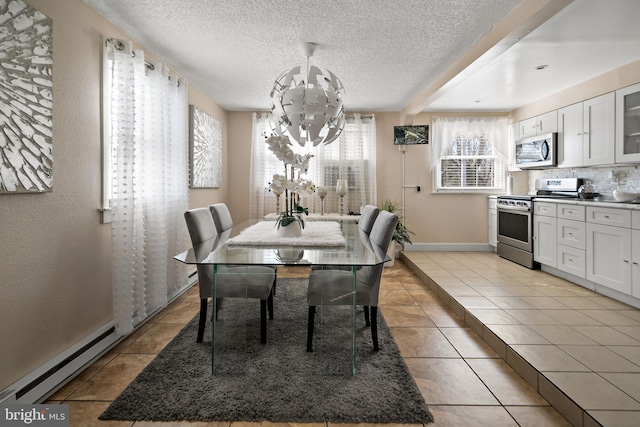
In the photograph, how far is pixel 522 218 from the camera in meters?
4.50

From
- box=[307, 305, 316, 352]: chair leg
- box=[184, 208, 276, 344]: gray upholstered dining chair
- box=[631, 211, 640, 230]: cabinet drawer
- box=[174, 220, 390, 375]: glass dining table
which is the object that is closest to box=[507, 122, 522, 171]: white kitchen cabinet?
box=[631, 211, 640, 230]: cabinet drawer

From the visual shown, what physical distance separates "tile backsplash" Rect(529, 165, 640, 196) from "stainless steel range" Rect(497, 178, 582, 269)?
0.14 m

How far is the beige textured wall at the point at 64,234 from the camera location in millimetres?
1750

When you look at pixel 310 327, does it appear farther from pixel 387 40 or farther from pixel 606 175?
pixel 606 175

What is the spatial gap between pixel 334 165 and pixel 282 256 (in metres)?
3.67

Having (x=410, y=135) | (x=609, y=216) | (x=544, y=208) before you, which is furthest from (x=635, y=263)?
(x=410, y=135)

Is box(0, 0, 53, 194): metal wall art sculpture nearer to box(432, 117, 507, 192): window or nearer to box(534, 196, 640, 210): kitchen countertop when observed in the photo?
box(534, 196, 640, 210): kitchen countertop

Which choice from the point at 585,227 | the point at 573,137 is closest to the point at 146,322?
the point at 585,227

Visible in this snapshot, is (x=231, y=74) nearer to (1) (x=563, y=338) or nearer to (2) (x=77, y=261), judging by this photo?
(2) (x=77, y=261)

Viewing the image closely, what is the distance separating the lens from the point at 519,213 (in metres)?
4.55

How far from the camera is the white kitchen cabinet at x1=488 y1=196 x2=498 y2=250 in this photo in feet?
17.3

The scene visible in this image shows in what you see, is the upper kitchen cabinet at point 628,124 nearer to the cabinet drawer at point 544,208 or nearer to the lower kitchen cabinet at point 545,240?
the cabinet drawer at point 544,208

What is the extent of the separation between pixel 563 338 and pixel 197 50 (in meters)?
3.66

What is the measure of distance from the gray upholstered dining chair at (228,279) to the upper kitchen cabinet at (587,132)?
144 inches
